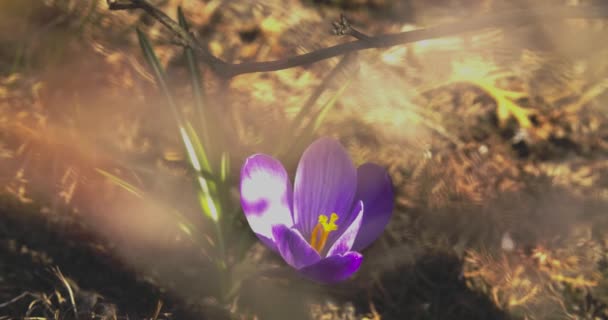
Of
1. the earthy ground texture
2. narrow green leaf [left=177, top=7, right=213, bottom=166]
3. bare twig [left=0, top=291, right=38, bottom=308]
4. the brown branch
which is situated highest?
the brown branch

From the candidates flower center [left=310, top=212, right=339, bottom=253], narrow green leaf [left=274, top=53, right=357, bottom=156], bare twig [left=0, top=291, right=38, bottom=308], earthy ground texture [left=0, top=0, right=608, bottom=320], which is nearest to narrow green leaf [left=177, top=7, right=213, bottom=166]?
earthy ground texture [left=0, top=0, right=608, bottom=320]

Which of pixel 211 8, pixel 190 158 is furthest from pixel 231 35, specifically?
pixel 190 158

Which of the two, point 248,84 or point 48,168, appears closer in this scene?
point 48,168

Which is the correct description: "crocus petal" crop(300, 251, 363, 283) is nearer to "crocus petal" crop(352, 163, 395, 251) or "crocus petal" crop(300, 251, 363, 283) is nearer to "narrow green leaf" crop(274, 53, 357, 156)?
"crocus petal" crop(352, 163, 395, 251)

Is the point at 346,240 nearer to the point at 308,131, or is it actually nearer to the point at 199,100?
the point at 308,131

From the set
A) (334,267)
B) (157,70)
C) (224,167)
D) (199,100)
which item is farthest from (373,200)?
(157,70)

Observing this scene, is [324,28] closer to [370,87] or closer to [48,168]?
[370,87]

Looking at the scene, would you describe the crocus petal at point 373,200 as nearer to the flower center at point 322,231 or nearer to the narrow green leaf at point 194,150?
the flower center at point 322,231
